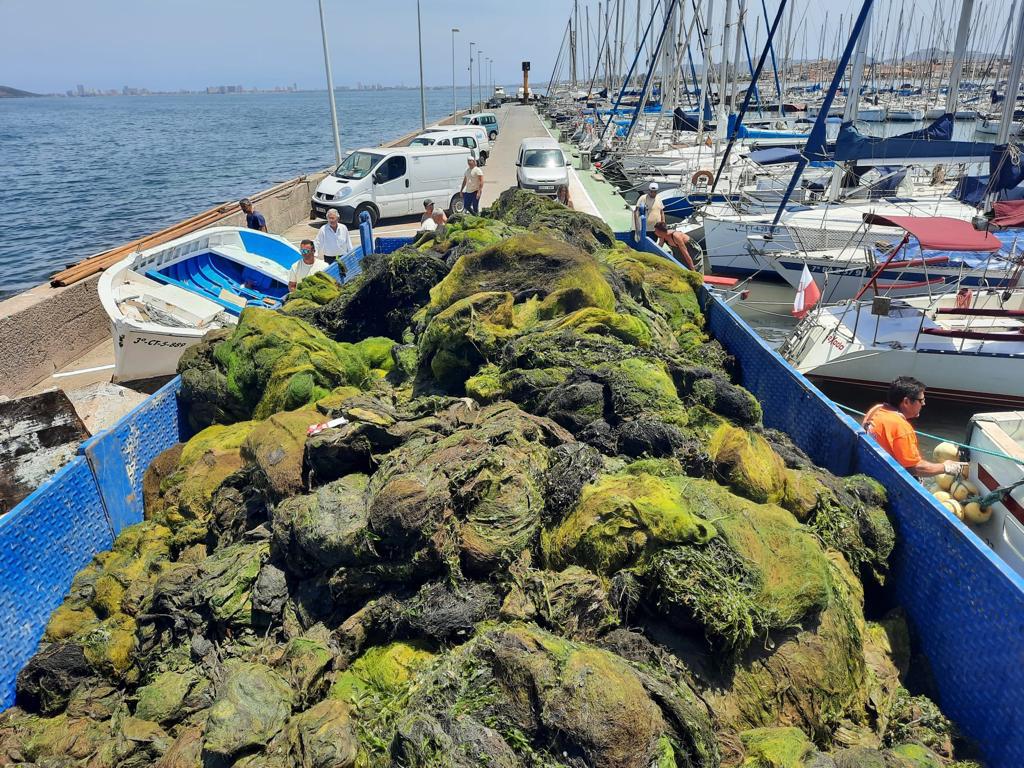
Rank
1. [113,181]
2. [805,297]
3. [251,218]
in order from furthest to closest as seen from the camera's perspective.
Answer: [113,181], [251,218], [805,297]

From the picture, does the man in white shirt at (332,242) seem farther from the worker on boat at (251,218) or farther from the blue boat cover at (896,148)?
the blue boat cover at (896,148)

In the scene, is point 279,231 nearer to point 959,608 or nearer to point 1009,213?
point 1009,213

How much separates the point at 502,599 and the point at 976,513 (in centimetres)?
353

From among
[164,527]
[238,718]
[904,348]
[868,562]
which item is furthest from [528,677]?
[904,348]

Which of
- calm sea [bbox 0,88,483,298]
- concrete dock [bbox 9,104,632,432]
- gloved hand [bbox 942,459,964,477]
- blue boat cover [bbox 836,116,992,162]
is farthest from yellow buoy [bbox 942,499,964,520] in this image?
calm sea [bbox 0,88,483,298]

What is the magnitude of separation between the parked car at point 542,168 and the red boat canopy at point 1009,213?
9207mm

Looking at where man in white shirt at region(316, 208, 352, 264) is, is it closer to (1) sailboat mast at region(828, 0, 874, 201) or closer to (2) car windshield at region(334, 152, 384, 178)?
(2) car windshield at region(334, 152, 384, 178)

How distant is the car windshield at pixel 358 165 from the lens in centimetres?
1535

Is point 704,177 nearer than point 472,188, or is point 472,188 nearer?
point 472,188

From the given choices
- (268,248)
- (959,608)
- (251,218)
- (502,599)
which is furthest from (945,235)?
(251,218)

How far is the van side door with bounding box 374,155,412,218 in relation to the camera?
15172mm

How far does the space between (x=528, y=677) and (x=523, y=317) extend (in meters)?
3.14

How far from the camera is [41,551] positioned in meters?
3.54

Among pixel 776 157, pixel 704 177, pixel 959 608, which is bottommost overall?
pixel 959 608
